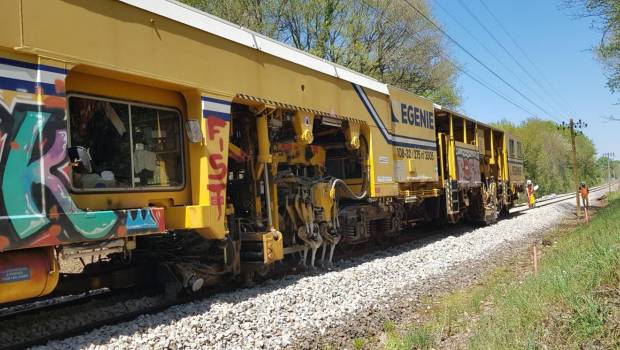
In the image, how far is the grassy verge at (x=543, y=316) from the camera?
4.12 m

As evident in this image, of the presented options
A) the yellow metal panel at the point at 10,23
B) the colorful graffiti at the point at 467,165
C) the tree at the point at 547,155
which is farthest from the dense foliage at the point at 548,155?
the yellow metal panel at the point at 10,23

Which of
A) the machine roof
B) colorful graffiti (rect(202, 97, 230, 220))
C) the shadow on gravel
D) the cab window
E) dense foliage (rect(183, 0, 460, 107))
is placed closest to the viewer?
the shadow on gravel

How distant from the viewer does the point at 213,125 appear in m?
6.45

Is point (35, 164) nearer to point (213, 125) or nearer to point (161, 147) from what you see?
point (161, 147)

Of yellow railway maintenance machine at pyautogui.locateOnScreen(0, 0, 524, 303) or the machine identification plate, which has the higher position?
yellow railway maintenance machine at pyautogui.locateOnScreen(0, 0, 524, 303)

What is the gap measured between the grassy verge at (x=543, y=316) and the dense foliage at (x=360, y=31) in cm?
1833

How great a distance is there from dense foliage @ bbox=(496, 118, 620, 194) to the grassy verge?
57.3 metres

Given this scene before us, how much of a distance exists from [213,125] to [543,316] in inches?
164

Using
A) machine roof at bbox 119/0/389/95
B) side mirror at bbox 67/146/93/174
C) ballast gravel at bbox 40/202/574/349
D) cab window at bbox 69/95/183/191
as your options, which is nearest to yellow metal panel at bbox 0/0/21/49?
cab window at bbox 69/95/183/191

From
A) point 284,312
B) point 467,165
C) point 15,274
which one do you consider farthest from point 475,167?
point 15,274

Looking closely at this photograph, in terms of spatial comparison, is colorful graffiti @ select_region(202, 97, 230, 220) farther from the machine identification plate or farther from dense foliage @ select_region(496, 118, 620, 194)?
dense foliage @ select_region(496, 118, 620, 194)

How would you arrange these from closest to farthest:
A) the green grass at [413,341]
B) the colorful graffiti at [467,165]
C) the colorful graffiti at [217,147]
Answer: the green grass at [413,341]
the colorful graffiti at [217,147]
the colorful graffiti at [467,165]

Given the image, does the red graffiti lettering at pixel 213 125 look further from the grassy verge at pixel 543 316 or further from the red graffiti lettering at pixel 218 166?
the grassy verge at pixel 543 316

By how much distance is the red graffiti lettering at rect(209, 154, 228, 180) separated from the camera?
6402mm
